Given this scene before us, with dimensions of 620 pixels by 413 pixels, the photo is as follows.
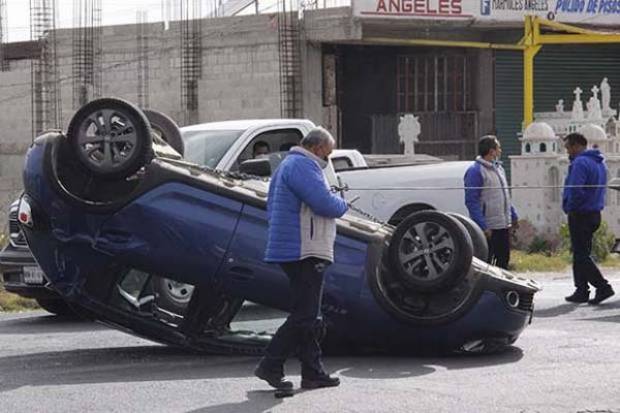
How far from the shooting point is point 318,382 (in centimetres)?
855

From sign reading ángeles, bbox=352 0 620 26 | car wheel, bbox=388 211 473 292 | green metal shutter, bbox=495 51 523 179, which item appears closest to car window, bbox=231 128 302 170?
car wheel, bbox=388 211 473 292

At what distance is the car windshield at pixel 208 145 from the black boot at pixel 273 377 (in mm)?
5642

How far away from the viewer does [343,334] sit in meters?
9.74

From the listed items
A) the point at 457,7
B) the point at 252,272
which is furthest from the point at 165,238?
the point at 457,7

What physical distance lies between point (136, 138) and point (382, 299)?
80.8 inches

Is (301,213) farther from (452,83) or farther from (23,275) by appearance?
(452,83)

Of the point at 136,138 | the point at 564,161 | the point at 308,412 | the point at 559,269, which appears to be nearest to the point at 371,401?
the point at 308,412

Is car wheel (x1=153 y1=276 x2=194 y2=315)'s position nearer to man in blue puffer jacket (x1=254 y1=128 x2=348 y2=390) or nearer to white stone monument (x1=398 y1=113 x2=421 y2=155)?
man in blue puffer jacket (x1=254 y1=128 x2=348 y2=390)

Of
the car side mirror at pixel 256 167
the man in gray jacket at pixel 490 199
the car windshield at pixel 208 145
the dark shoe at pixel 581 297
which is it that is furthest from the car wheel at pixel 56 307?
the dark shoe at pixel 581 297

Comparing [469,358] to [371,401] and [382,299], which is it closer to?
[382,299]

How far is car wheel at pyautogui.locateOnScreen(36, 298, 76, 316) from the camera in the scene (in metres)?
13.8

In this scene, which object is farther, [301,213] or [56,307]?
[56,307]

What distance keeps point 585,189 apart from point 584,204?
163mm

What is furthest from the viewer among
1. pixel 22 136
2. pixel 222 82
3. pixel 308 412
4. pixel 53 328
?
pixel 22 136
